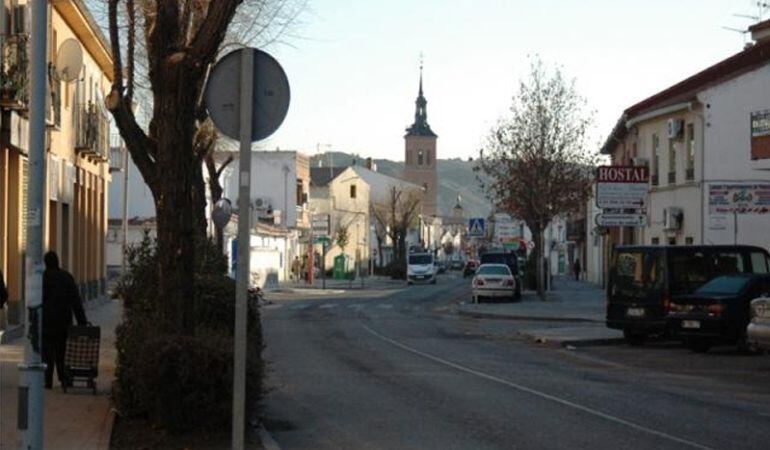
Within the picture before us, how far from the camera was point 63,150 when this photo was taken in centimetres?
3378

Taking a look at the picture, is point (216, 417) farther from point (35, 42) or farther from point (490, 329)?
point (490, 329)

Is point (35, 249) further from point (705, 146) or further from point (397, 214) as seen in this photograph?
point (397, 214)

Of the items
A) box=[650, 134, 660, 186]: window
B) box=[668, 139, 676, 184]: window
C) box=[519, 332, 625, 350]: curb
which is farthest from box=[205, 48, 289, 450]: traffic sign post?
box=[650, 134, 660, 186]: window

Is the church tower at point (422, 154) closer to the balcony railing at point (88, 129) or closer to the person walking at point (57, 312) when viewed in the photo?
the balcony railing at point (88, 129)

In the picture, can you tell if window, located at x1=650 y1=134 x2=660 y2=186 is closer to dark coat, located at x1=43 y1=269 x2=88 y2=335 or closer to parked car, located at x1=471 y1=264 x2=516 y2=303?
parked car, located at x1=471 y1=264 x2=516 y2=303

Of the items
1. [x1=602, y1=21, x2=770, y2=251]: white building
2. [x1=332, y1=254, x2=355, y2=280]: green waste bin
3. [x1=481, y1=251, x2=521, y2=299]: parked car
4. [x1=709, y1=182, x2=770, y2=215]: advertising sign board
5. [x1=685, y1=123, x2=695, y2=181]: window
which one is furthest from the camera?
[x1=332, y1=254, x2=355, y2=280]: green waste bin

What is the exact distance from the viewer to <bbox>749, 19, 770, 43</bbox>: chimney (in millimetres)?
42147

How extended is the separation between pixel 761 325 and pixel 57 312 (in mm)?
10912

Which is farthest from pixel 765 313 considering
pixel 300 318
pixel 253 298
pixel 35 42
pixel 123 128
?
pixel 300 318

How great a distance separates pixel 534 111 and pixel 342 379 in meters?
33.6

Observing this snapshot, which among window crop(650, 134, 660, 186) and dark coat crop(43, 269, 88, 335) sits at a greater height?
window crop(650, 134, 660, 186)

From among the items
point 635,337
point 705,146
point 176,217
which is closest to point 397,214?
point 705,146

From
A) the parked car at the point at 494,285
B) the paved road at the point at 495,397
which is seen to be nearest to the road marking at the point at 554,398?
the paved road at the point at 495,397

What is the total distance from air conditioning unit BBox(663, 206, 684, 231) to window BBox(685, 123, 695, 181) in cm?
129
